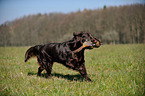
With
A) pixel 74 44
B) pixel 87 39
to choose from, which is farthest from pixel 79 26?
pixel 87 39

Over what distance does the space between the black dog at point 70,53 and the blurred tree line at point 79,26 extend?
27.5 m

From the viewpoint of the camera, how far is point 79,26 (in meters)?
38.7

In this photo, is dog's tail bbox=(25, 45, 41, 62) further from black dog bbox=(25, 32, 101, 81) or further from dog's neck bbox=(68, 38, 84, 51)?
dog's neck bbox=(68, 38, 84, 51)

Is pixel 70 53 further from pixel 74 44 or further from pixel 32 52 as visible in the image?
pixel 32 52

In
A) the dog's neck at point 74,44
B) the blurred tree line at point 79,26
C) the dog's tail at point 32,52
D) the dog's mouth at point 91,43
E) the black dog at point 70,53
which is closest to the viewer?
the dog's mouth at point 91,43

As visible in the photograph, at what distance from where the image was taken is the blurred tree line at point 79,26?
3290 centimetres

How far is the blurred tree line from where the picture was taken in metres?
32.9

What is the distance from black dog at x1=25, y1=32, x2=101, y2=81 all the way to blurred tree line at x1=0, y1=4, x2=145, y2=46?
90.3ft

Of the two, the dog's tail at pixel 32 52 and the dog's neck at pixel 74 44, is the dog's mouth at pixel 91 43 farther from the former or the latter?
the dog's tail at pixel 32 52

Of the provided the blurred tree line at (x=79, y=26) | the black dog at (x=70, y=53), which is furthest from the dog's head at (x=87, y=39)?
the blurred tree line at (x=79, y=26)

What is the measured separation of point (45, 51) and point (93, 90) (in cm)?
214

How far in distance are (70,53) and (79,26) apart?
1400 inches

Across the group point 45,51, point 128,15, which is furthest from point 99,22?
point 45,51

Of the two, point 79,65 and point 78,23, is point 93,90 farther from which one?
point 78,23
